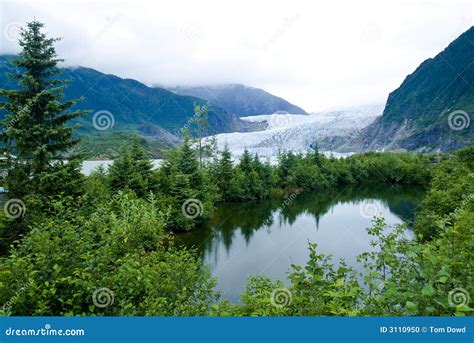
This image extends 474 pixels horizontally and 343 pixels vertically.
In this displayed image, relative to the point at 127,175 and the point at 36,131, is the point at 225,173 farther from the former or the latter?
the point at 36,131

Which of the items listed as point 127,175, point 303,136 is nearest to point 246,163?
point 127,175

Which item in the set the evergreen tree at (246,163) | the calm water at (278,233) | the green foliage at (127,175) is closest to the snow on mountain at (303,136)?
the evergreen tree at (246,163)

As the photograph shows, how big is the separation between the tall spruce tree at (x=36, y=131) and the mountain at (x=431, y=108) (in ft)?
327

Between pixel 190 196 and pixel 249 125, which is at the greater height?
pixel 249 125

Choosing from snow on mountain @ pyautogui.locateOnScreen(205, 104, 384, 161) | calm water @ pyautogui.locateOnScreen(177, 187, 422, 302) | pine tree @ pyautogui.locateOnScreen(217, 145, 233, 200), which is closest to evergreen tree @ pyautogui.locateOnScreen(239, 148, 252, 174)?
pine tree @ pyautogui.locateOnScreen(217, 145, 233, 200)

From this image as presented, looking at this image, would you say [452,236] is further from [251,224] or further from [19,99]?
[251,224]

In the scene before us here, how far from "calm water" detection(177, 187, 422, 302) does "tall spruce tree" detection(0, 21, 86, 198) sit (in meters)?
8.47

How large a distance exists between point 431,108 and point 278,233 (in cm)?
11202

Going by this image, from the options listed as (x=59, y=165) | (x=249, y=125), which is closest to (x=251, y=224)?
(x=59, y=165)

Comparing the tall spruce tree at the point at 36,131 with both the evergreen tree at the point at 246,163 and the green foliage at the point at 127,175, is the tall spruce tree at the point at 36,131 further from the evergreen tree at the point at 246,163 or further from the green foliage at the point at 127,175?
the evergreen tree at the point at 246,163

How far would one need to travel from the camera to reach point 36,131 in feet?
50.2

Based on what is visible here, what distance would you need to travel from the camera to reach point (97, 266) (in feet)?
16.9

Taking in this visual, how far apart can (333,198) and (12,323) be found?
4468cm

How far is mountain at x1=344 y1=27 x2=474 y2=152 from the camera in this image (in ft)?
326
